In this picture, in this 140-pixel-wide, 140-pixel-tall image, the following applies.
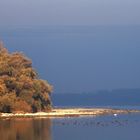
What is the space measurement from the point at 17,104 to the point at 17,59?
6670mm

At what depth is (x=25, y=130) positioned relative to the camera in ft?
243

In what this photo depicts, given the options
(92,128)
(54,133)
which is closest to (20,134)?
(54,133)

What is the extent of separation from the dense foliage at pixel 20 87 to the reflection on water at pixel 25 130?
16387 millimetres

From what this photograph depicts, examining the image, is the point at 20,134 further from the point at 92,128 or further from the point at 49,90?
the point at 49,90

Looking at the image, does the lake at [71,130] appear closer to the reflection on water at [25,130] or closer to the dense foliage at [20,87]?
the reflection on water at [25,130]

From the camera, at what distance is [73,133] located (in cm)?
7394

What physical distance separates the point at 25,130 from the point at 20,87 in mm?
31155

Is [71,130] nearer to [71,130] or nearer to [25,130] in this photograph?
[71,130]

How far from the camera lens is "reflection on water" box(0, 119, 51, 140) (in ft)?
218

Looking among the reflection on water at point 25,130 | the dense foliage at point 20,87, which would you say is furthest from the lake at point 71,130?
the dense foliage at point 20,87

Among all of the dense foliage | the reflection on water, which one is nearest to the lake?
the reflection on water

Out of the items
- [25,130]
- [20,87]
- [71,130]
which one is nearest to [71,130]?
[71,130]

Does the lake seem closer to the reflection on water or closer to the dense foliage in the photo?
the reflection on water

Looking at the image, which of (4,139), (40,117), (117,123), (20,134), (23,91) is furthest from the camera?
(23,91)
